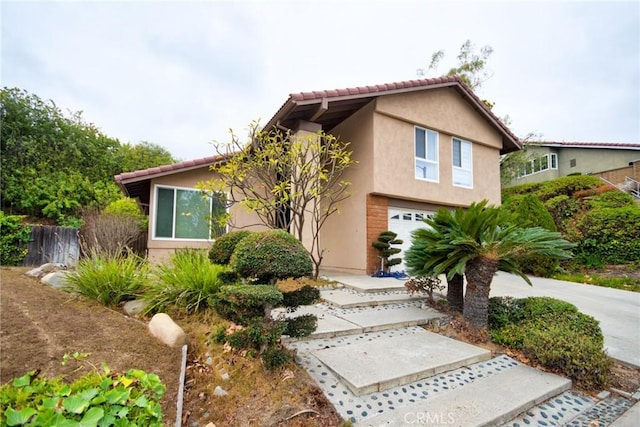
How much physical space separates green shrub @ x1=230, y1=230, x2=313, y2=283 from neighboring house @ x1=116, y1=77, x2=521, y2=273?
516cm

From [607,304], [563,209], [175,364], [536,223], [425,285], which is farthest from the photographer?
[563,209]

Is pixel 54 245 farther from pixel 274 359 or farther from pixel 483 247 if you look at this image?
pixel 483 247

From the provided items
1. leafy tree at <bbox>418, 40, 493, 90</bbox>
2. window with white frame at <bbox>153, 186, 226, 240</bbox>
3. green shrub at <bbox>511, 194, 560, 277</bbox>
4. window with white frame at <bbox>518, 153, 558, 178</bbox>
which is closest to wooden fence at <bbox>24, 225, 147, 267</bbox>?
window with white frame at <bbox>153, 186, 226, 240</bbox>

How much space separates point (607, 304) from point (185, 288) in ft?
28.4

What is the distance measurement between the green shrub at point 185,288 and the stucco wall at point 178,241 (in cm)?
384

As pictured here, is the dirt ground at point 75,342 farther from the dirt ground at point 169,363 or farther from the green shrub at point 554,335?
the green shrub at point 554,335

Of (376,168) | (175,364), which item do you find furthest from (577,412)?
(376,168)

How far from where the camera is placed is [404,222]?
966 centimetres

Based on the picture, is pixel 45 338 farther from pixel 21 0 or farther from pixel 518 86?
pixel 518 86

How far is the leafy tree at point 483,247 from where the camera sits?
13.0 feet

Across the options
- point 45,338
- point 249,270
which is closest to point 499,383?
point 249,270

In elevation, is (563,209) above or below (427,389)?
above

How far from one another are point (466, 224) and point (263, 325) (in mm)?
3320

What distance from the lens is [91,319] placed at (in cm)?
404
